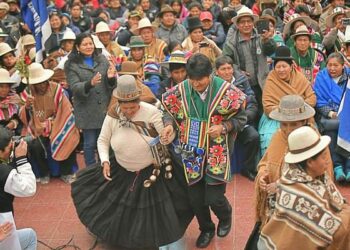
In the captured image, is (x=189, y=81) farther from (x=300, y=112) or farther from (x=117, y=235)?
(x=117, y=235)

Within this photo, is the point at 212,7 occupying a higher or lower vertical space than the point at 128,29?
higher

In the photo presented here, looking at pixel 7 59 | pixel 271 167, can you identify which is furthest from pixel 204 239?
pixel 7 59

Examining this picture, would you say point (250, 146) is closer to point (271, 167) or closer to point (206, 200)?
point (206, 200)

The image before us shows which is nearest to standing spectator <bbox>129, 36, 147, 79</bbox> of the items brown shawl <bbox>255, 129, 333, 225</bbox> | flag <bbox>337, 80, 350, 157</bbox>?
flag <bbox>337, 80, 350, 157</bbox>

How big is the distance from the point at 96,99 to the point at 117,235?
2225 millimetres

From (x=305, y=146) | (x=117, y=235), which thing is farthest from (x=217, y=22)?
(x=305, y=146)

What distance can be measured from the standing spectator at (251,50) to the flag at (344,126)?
1.18 m

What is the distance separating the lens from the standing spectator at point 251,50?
784cm

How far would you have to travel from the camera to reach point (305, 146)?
371 centimetres

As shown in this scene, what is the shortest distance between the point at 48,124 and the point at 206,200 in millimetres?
2866

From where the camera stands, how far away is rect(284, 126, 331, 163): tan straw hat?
369cm

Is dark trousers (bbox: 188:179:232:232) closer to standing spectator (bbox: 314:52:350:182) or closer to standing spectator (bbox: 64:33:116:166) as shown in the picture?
standing spectator (bbox: 314:52:350:182)

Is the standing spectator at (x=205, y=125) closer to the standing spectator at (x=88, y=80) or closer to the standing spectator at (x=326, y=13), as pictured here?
the standing spectator at (x=88, y=80)

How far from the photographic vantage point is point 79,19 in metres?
12.0
